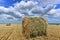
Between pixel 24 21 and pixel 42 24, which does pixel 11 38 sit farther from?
pixel 42 24

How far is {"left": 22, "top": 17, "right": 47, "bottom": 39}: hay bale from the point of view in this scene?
18.4ft

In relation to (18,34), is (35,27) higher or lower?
higher

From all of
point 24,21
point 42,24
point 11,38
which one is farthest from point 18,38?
point 42,24

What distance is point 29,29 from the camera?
567 cm

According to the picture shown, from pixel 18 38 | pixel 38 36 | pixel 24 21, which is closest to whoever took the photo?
pixel 38 36

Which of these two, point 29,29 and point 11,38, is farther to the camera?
point 11,38

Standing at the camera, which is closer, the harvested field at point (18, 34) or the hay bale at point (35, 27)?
the hay bale at point (35, 27)

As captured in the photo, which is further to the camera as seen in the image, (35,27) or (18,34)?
(18,34)

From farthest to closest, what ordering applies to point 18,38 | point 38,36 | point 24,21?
point 18,38 → point 24,21 → point 38,36

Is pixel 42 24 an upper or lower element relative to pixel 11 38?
upper

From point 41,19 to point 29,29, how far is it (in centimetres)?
45

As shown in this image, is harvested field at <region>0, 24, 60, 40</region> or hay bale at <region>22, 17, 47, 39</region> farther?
harvested field at <region>0, 24, 60, 40</region>

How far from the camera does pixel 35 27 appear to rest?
5645 mm

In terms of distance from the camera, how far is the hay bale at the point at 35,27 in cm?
560
